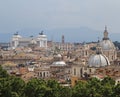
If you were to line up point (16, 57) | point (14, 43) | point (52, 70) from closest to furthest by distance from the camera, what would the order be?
1. point (52, 70)
2. point (16, 57)
3. point (14, 43)

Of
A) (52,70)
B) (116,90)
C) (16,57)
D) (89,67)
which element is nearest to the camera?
(116,90)

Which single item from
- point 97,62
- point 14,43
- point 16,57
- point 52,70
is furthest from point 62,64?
point 14,43

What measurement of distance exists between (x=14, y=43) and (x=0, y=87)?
150 meters

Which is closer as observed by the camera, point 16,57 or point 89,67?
point 89,67

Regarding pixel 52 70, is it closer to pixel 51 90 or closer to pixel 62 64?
pixel 62 64

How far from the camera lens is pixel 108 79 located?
38.6 meters

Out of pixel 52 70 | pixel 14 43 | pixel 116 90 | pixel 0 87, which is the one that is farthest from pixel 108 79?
pixel 14 43

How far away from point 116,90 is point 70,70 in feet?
117

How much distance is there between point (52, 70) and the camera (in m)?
72.2

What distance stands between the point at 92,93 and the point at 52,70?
3819cm

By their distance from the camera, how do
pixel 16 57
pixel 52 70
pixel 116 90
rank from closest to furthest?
1. pixel 116 90
2. pixel 52 70
3. pixel 16 57

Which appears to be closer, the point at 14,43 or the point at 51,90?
the point at 51,90

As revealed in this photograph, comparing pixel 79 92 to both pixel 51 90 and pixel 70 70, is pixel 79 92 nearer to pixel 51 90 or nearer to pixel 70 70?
pixel 51 90

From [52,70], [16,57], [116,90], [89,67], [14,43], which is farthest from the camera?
[14,43]
